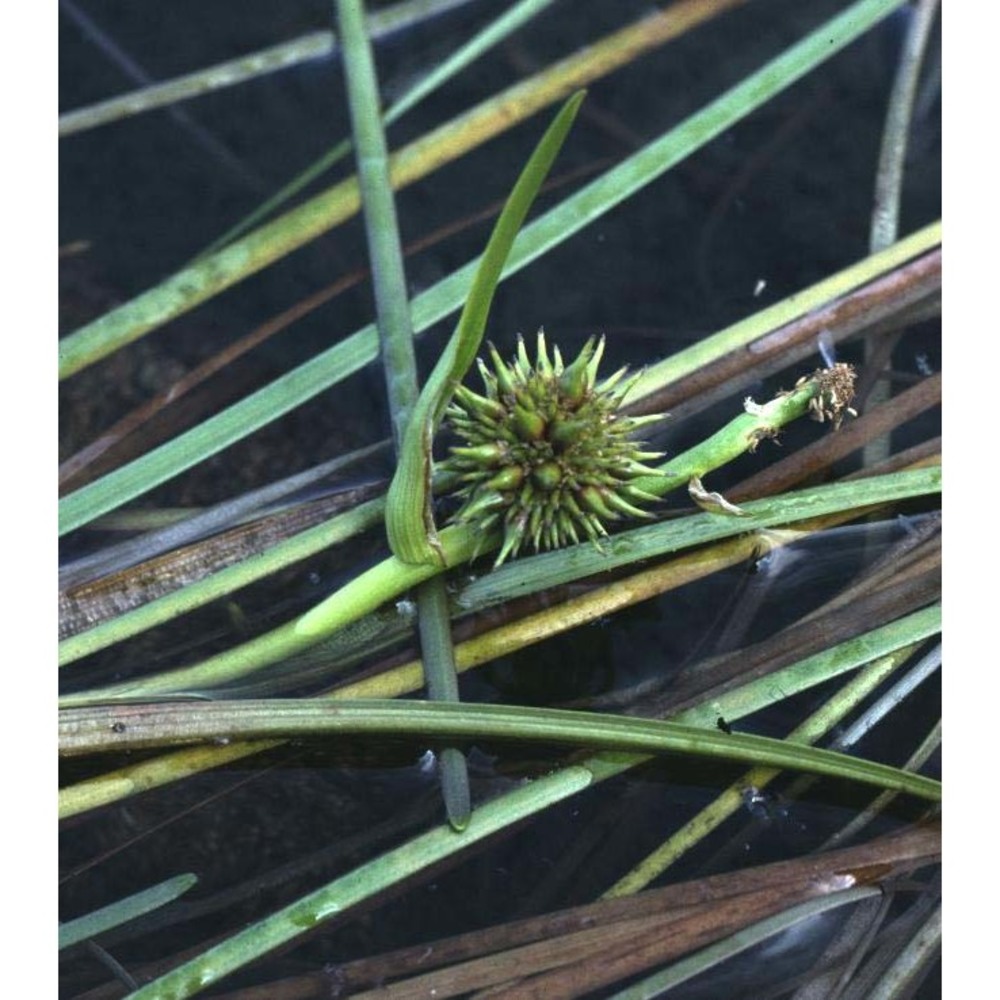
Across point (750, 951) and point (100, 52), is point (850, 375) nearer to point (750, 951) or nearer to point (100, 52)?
Result: point (750, 951)

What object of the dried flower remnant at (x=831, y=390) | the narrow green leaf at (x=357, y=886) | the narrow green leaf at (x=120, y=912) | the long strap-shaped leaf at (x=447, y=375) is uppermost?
the long strap-shaped leaf at (x=447, y=375)

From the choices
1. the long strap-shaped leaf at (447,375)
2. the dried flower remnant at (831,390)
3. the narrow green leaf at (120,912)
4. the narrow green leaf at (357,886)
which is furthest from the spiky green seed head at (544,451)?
the narrow green leaf at (120,912)

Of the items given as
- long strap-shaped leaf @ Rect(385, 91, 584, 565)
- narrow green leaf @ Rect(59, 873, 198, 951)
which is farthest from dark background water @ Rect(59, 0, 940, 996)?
long strap-shaped leaf @ Rect(385, 91, 584, 565)

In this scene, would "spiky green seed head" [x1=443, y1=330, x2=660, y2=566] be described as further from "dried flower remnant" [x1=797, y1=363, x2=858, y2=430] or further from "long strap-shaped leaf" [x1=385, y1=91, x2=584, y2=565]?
"dried flower remnant" [x1=797, y1=363, x2=858, y2=430]

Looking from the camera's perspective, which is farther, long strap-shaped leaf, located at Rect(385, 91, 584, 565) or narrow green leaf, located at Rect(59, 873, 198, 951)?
narrow green leaf, located at Rect(59, 873, 198, 951)

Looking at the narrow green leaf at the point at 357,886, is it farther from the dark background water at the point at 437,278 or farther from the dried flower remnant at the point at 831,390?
the dried flower remnant at the point at 831,390

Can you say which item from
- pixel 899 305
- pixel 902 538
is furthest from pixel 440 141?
pixel 902 538
